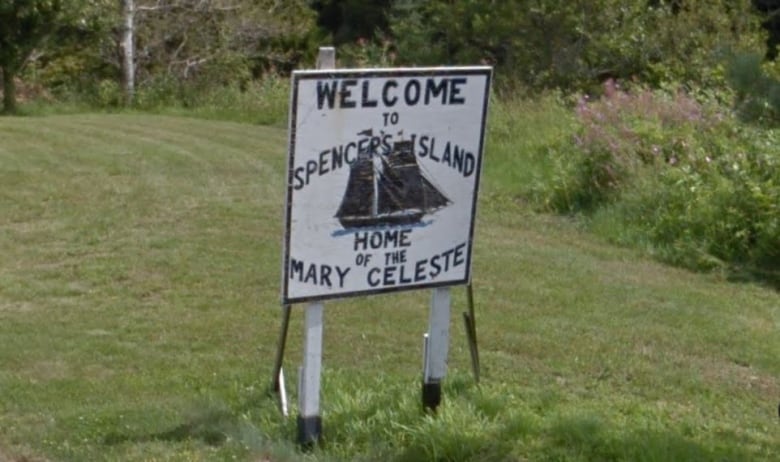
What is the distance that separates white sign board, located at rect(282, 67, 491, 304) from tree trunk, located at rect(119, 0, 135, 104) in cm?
2524

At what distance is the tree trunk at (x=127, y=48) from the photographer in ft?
103

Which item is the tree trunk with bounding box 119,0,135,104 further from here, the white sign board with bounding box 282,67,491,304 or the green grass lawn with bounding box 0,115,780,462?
the white sign board with bounding box 282,67,491,304

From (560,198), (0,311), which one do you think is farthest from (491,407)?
(560,198)

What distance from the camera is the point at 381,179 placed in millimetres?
6641

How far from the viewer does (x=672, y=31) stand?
27.8 m

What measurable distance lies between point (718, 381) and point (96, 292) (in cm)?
467

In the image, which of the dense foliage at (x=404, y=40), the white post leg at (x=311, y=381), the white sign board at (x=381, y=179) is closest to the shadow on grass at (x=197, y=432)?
the white post leg at (x=311, y=381)

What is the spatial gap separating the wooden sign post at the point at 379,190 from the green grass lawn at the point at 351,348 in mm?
525

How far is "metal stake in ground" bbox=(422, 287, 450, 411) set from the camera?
6945 mm

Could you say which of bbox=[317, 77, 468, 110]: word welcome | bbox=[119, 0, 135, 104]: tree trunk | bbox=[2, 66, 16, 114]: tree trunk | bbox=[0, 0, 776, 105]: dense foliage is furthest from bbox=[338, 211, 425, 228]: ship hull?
bbox=[119, 0, 135, 104]: tree trunk

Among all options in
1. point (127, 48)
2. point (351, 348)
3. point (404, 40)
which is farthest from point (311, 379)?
point (404, 40)

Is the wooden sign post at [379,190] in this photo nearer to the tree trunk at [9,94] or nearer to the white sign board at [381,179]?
the white sign board at [381,179]

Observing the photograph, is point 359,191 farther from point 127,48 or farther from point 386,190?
point 127,48

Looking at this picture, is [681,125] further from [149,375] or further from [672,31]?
[672,31]
